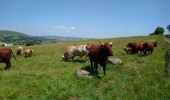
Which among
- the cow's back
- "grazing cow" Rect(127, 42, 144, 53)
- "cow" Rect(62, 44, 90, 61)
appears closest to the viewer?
the cow's back

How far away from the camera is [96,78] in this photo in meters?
16.0

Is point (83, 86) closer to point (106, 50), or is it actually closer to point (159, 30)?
point (106, 50)

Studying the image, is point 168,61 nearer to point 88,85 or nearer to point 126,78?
point 126,78

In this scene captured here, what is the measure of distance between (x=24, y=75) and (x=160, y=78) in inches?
349

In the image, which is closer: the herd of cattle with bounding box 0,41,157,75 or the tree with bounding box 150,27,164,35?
the herd of cattle with bounding box 0,41,157,75

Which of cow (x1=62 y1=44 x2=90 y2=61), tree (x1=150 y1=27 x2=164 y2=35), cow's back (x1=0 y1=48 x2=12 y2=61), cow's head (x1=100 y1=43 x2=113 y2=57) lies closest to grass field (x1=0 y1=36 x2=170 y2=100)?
cow's head (x1=100 y1=43 x2=113 y2=57)

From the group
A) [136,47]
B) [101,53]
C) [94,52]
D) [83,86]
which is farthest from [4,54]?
[136,47]

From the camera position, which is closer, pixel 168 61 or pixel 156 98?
pixel 156 98

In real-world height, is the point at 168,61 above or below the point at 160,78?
above

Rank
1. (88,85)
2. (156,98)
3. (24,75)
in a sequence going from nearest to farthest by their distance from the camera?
(156,98), (88,85), (24,75)

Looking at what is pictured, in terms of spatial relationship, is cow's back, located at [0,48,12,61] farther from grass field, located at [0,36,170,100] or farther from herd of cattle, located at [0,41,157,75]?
grass field, located at [0,36,170,100]

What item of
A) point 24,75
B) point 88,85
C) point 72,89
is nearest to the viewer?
point 72,89

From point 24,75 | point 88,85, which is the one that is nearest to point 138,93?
point 88,85

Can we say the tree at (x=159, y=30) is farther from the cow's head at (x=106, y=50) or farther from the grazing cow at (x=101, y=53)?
the cow's head at (x=106, y=50)
